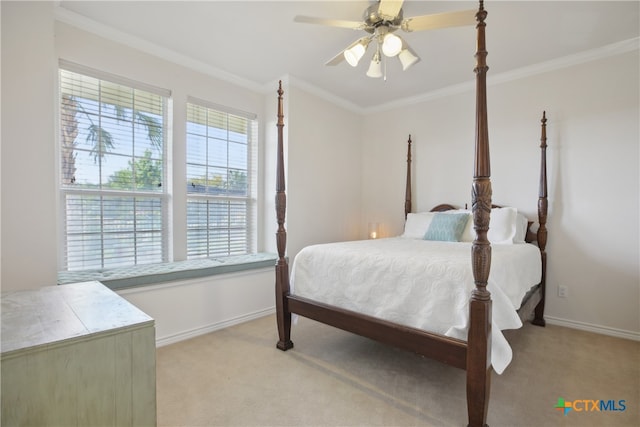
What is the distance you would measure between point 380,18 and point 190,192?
2282 millimetres

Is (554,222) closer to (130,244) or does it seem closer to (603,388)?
(603,388)

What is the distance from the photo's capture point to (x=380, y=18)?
77.4 inches

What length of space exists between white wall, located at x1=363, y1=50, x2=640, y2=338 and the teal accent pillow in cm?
57

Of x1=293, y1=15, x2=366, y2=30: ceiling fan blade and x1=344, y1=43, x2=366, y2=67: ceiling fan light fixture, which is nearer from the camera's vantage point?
x1=293, y1=15, x2=366, y2=30: ceiling fan blade

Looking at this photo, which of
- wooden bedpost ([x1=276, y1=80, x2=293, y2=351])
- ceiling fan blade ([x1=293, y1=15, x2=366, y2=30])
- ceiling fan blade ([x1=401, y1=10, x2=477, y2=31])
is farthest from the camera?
wooden bedpost ([x1=276, y1=80, x2=293, y2=351])

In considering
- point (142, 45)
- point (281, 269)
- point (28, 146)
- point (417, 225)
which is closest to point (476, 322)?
point (281, 269)

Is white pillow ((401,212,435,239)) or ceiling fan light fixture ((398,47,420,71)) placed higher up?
ceiling fan light fixture ((398,47,420,71))

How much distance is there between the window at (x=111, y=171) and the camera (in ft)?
8.05

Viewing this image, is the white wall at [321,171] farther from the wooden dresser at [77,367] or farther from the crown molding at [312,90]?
the wooden dresser at [77,367]

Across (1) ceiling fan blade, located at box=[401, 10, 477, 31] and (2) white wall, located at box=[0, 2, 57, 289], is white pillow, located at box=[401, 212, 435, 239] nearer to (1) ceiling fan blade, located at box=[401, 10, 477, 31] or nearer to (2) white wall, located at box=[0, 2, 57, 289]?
(1) ceiling fan blade, located at box=[401, 10, 477, 31]

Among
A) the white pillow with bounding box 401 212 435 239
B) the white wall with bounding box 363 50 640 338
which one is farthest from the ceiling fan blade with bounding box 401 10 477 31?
the white pillow with bounding box 401 212 435 239

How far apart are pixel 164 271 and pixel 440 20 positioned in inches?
104

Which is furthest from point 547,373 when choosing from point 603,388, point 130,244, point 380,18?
point 130,244

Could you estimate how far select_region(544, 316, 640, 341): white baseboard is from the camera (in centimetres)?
270
